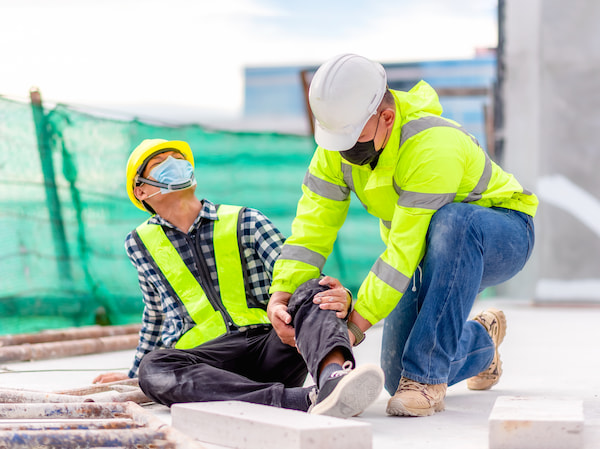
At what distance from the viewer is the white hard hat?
2.69 m

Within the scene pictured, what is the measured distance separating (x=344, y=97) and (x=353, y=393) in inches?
37.9

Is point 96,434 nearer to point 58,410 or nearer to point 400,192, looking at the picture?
point 58,410

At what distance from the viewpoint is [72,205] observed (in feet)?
19.5

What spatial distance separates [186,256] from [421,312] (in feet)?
3.18

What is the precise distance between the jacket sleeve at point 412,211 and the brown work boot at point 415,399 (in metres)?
0.29

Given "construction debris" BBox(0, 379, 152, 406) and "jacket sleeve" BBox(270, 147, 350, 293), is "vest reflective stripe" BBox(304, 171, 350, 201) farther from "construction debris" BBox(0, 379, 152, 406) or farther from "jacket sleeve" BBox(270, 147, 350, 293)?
"construction debris" BBox(0, 379, 152, 406)

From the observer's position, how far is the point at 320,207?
299 centimetres

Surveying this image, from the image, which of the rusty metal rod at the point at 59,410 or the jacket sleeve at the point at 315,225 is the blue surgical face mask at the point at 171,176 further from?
the rusty metal rod at the point at 59,410

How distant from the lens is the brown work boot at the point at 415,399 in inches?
109

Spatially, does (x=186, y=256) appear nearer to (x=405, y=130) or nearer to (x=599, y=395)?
(x=405, y=130)

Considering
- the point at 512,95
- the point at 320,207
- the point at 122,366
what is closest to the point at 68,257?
the point at 122,366

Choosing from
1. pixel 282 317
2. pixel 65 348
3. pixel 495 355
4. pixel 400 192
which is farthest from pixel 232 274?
pixel 65 348

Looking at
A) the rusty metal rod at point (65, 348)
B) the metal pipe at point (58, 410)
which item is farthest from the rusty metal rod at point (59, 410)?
the rusty metal rod at point (65, 348)

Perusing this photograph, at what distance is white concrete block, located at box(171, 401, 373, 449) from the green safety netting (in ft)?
11.0
